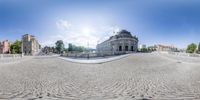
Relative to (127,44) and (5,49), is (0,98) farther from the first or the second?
(5,49)

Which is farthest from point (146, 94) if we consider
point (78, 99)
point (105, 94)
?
point (78, 99)

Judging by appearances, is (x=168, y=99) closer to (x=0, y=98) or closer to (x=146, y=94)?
(x=146, y=94)

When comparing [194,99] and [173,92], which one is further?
[173,92]

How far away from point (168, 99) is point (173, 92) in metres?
1.08

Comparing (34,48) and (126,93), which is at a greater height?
(34,48)

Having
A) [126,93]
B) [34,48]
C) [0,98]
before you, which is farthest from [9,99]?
[34,48]

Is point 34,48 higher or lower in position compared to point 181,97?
higher

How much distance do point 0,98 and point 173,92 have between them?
5.81 m

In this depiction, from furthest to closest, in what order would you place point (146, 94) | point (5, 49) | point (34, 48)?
1. point (5, 49)
2. point (34, 48)
3. point (146, 94)

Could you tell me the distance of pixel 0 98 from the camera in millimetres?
6148

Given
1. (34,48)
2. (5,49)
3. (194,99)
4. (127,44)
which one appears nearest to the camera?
(194,99)

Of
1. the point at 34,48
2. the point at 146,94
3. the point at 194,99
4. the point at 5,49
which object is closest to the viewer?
the point at 194,99

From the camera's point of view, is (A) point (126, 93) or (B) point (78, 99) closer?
(B) point (78, 99)

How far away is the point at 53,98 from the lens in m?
6.16
